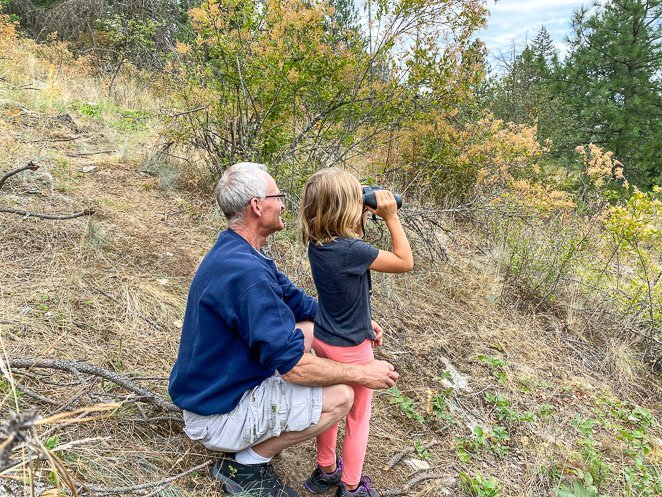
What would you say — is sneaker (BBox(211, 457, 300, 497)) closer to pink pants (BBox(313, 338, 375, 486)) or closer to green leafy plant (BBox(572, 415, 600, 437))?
pink pants (BBox(313, 338, 375, 486))

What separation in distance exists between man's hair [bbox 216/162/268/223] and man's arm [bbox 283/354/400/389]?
64cm

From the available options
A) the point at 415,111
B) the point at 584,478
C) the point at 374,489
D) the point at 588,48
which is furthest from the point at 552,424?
the point at 588,48

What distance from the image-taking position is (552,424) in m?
3.03

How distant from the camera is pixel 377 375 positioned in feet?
6.40

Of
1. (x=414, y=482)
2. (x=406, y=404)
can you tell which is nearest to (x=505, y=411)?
(x=406, y=404)

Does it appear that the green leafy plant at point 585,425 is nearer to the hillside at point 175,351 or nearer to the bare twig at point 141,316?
the hillside at point 175,351

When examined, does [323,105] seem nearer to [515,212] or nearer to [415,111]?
[415,111]

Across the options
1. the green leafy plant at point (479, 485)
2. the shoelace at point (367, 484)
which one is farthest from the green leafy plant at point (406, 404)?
the shoelace at point (367, 484)

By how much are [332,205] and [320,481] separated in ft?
4.06

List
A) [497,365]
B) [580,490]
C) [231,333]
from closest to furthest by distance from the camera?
[231,333], [580,490], [497,365]

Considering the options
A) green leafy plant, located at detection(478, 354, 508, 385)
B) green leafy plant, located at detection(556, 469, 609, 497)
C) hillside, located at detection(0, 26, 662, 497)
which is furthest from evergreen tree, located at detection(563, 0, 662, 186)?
green leafy plant, located at detection(556, 469, 609, 497)

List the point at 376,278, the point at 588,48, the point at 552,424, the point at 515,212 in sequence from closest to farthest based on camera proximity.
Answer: the point at 552,424
the point at 376,278
the point at 515,212
the point at 588,48

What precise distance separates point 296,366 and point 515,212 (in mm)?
3813

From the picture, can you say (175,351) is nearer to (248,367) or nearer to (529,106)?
(248,367)
